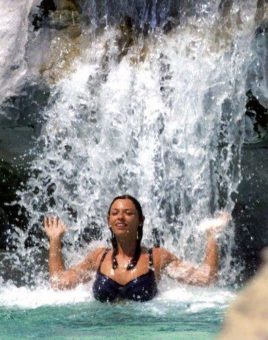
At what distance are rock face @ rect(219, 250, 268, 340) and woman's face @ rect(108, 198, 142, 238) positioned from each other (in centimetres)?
374

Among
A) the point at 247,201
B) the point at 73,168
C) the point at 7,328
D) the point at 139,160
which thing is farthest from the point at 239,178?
the point at 7,328

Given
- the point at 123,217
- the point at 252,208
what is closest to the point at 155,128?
the point at 252,208

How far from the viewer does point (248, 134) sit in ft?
20.1

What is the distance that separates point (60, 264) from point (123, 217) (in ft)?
1.63

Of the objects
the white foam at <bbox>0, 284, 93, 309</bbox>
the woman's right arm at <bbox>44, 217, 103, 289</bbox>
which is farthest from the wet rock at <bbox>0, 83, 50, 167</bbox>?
the woman's right arm at <bbox>44, 217, 103, 289</bbox>

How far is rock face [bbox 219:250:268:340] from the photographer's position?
530mm

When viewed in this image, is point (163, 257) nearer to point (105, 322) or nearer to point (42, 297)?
point (105, 322)

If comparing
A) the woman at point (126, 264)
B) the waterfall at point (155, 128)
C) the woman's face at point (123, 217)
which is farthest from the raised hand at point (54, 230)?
the waterfall at point (155, 128)

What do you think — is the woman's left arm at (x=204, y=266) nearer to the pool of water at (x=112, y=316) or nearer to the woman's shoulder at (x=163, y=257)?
the woman's shoulder at (x=163, y=257)

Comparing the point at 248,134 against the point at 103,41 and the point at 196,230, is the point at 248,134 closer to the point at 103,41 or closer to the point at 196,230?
the point at 196,230

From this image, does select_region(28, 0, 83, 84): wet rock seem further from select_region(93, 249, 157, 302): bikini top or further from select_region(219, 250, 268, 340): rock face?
select_region(219, 250, 268, 340): rock face

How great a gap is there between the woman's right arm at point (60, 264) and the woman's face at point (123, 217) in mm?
275

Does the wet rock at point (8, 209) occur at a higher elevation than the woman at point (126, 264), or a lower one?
higher

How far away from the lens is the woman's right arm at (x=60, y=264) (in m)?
4.30
